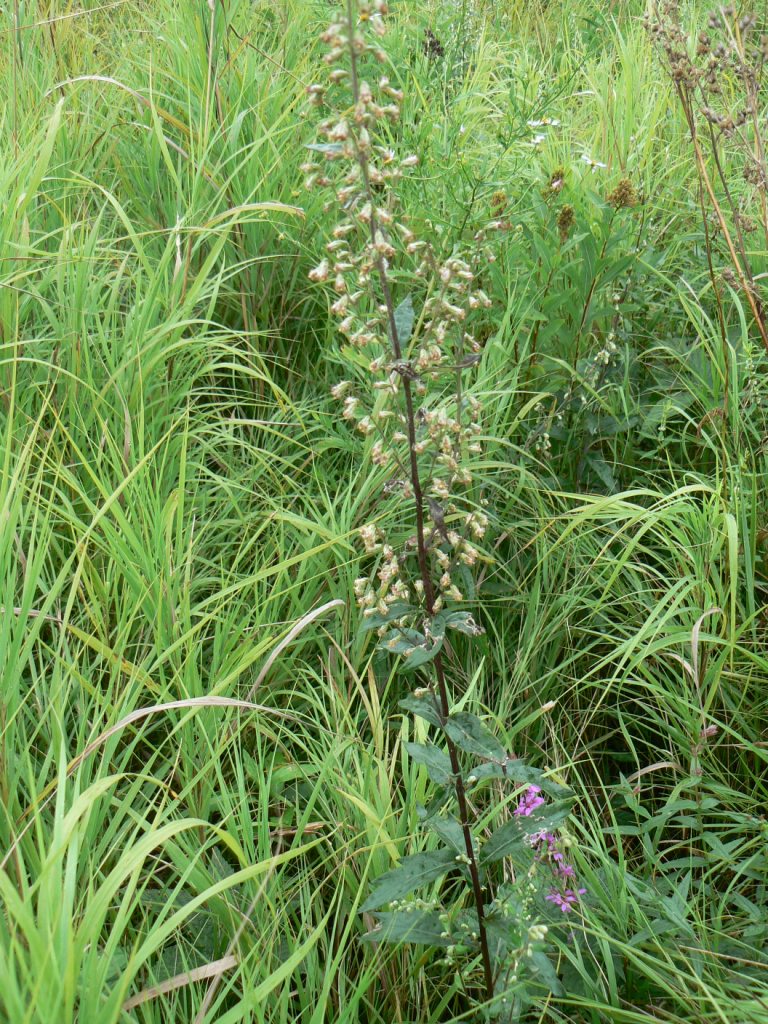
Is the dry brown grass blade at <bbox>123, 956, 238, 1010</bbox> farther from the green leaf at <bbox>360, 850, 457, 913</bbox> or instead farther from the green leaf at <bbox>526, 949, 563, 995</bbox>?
the green leaf at <bbox>526, 949, 563, 995</bbox>

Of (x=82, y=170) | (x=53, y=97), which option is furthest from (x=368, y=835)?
(x=53, y=97)

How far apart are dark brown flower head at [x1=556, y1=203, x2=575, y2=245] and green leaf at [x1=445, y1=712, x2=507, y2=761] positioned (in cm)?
140

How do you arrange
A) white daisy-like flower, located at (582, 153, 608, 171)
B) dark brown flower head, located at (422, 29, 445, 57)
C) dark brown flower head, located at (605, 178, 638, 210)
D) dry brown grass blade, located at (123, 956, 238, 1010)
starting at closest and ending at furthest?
dry brown grass blade, located at (123, 956, 238, 1010) → dark brown flower head, located at (605, 178, 638, 210) → white daisy-like flower, located at (582, 153, 608, 171) → dark brown flower head, located at (422, 29, 445, 57)

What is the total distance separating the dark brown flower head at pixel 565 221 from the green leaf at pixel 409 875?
1544mm

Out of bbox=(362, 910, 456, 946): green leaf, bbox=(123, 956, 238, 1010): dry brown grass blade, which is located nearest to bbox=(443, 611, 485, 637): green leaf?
bbox=(362, 910, 456, 946): green leaf

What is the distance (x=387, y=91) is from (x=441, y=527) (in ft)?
1.85

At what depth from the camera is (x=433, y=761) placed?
139 centimetres

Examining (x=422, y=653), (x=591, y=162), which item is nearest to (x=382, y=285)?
(x=422, y=653)

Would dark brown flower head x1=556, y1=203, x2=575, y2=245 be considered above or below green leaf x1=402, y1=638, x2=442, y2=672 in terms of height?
above

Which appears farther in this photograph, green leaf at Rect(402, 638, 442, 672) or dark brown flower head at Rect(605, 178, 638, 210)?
dark brown flower head at Rect(605, 178, 638, 210)

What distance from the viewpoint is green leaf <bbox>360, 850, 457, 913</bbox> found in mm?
1267

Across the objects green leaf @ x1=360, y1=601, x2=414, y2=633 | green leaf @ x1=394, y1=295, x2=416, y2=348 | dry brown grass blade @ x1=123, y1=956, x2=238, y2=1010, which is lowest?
dry brown grass blade @ x1=123, y1=956, x2=238, y2=1010

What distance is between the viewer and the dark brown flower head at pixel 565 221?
228 cm

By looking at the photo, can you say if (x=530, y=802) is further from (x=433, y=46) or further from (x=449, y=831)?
(x=433, y=46)
